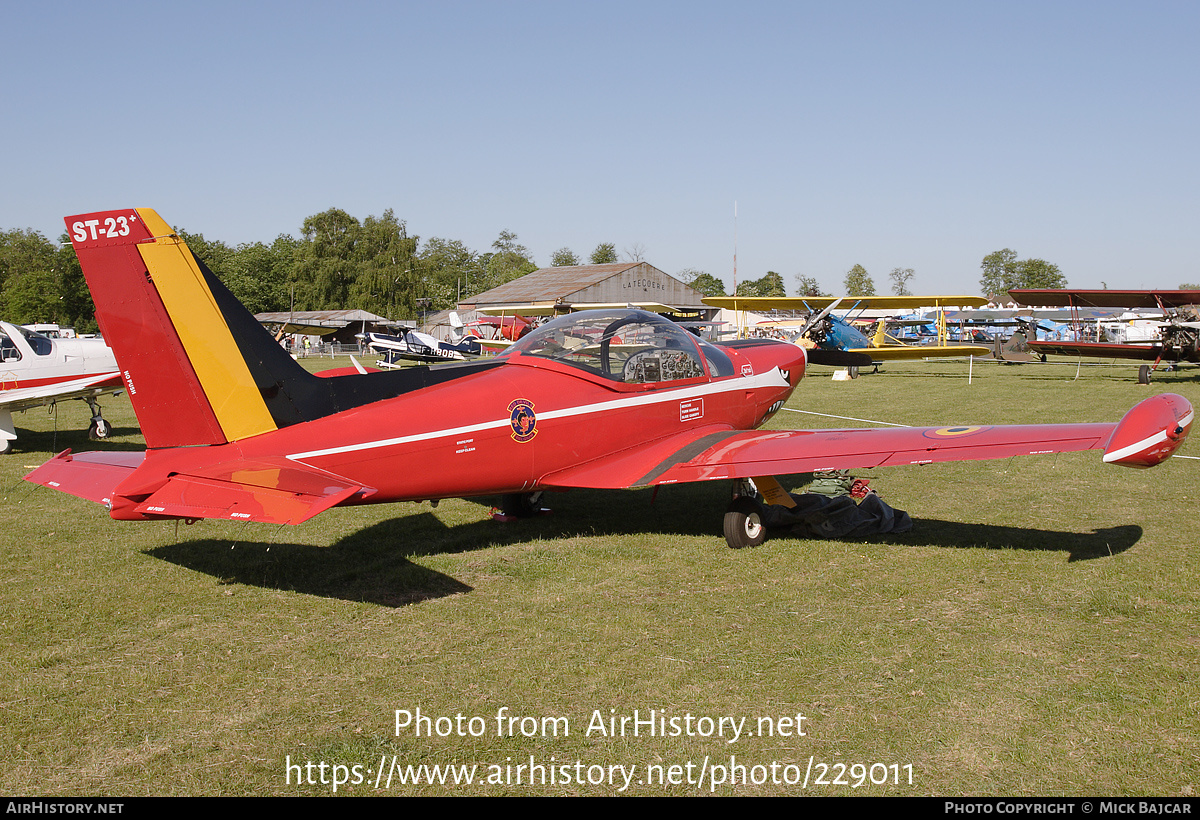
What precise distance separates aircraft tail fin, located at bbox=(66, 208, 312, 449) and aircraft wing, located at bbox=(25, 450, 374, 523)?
44 centimetres

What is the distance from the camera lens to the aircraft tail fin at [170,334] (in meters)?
5.45

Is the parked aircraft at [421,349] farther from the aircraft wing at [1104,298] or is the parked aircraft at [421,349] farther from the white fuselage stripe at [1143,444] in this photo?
the white fuselage stripe at [1143,444]

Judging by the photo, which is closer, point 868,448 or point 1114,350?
point 868,448

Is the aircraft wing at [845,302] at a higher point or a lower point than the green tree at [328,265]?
lower

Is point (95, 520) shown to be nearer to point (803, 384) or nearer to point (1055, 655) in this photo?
point (1055, 655)

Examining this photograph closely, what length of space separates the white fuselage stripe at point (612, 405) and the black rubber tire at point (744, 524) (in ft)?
4.10

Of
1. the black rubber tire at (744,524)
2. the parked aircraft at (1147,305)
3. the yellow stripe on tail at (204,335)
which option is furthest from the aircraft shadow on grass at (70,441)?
the parked aircraft at (1147,305)

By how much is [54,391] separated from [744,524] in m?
11.4

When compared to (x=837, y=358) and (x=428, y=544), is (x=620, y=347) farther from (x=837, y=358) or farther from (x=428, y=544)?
(x=837, y=358)

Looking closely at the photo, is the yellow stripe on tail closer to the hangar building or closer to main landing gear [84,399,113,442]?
main landing gear [84,399,113,442]

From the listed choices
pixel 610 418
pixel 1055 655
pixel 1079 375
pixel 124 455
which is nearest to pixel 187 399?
pixel 124 455

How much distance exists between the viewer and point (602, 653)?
4777 millimetres

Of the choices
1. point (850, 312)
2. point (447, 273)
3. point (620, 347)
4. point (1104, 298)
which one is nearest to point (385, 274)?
point (447, 273)

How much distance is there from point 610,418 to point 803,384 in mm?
19233
